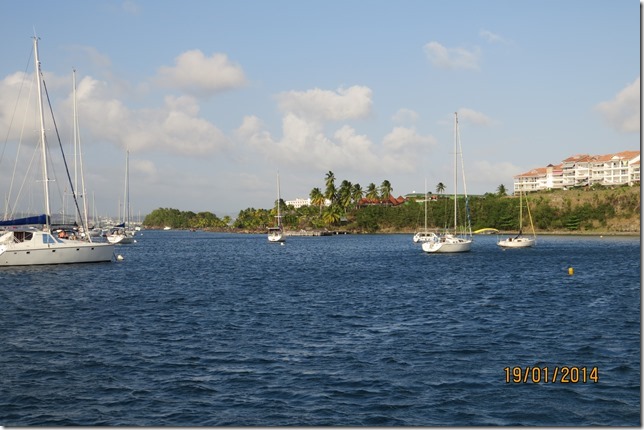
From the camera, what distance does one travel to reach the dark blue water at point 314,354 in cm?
1859

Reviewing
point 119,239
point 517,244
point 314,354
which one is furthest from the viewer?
point 119,239

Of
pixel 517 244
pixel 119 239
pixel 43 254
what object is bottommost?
pixel 517 244

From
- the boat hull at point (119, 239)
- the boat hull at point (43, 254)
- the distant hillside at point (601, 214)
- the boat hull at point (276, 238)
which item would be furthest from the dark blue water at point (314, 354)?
the distant hillside at point (601, 214)

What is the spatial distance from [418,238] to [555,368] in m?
120

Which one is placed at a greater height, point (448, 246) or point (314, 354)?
point (448, 246)

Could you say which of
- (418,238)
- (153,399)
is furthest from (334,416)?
(418,238)

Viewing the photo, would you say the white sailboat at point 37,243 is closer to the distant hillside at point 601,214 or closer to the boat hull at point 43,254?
the boat hull at point 43,254

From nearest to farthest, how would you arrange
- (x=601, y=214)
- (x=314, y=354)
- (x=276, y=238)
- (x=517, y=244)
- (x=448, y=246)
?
(x=314, y=354) < (x=448, y=246) < (x=517, y=244) < (x=276, y=238) < (x=601, y=214)

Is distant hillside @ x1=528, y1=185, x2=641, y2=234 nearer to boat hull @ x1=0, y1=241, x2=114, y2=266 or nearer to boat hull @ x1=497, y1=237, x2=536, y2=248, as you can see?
boat hull @ x1=497, y1=237, x2=536, y2=248

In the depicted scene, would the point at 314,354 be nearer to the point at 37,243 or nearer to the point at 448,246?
the point at 37,243

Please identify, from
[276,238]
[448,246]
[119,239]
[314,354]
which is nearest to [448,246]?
[448,246]

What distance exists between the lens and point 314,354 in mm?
25859

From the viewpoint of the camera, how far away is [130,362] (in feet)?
80.6

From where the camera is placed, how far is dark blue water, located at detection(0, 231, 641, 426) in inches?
732
